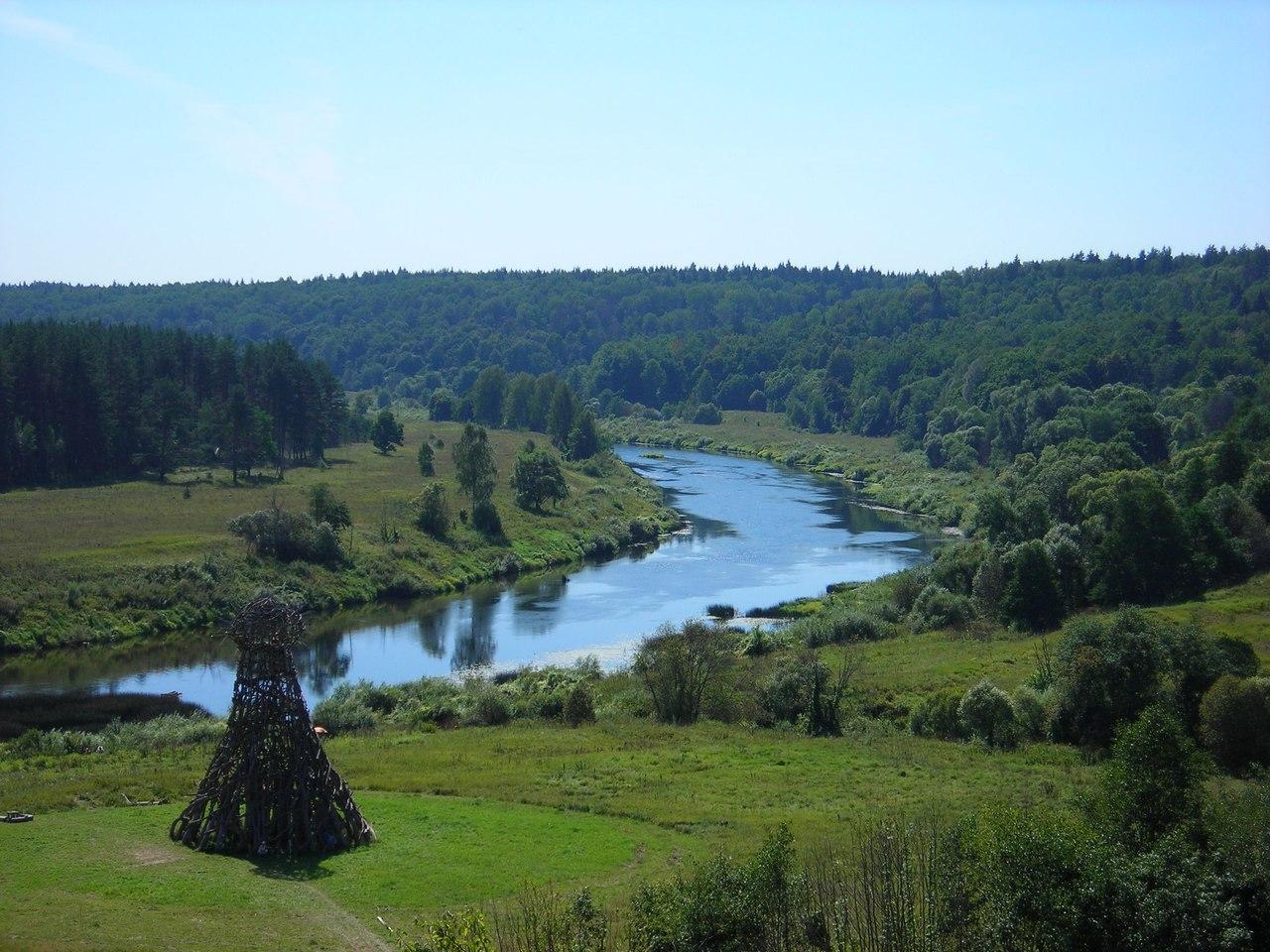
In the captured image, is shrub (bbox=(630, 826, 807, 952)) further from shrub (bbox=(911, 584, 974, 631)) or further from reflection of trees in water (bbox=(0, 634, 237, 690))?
shrub (bbox=(911, 584, 974, 631))

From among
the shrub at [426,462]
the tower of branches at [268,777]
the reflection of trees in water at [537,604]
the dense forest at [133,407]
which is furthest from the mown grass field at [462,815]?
the shrub at [426,462]

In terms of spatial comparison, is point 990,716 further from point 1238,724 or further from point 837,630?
point 837,630

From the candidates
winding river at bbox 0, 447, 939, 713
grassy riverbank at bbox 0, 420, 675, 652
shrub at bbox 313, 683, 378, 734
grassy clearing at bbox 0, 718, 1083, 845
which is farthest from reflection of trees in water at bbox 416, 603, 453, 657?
grassy clearing at bbox 0, 718, 1083, 845

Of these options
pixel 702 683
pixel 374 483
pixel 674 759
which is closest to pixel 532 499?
pixel 374 483

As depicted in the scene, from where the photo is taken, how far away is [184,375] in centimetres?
12569

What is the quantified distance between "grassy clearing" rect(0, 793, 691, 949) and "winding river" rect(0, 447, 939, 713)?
1023 inches

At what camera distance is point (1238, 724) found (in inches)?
1596

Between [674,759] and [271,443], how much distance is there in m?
77.2

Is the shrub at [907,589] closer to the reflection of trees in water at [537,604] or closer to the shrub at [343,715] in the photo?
the reflection of trees in water at [537,604]

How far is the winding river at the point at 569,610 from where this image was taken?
62031mm

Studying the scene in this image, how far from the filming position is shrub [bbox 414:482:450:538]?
308ft

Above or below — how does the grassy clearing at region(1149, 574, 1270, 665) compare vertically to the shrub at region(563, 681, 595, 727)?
above

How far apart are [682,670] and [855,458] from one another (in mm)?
109103

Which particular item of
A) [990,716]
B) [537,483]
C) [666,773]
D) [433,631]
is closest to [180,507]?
[537,483]
